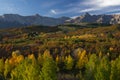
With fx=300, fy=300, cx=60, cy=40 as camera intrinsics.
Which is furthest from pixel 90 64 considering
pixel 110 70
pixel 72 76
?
pixel 110 70

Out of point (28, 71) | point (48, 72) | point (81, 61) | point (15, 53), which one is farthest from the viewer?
point (15, 53)

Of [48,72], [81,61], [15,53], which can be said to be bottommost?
[81,61]

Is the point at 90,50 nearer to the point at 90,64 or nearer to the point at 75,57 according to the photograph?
the point at 75,57

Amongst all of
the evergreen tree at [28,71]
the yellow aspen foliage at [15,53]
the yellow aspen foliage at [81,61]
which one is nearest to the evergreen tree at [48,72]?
the evergreen tree at [28,71]

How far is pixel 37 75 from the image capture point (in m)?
92.9

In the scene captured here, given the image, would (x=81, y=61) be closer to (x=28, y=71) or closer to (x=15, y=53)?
(x=15, y=53)

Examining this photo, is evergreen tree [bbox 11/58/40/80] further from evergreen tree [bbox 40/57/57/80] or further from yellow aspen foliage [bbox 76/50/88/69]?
yellow aspen foliage [bbox 76/50/88/69]

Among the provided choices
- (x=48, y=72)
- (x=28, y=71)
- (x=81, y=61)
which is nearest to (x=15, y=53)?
(x=81, y=61)

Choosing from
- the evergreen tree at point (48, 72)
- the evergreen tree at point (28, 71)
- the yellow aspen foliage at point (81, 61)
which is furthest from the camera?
the yellow aspen foliage at point (81, 61)

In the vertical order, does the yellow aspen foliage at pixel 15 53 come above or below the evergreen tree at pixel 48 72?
below

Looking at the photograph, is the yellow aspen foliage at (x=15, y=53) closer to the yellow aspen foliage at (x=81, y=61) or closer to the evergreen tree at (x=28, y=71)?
the yellow aspen foliage at (x=81, y=61)

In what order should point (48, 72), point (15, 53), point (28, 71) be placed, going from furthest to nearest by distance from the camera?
point (15, 53)
point (28, 71)
point (48, 72)

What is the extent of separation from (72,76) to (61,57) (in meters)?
27.6

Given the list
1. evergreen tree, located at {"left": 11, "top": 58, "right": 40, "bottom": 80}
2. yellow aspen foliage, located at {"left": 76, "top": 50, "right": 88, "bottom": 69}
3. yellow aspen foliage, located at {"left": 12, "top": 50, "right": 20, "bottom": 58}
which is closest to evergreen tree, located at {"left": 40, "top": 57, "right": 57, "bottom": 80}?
evergreen tree, located at {"left": 11, "top": 58, "right": 40, "bottom": 80}
